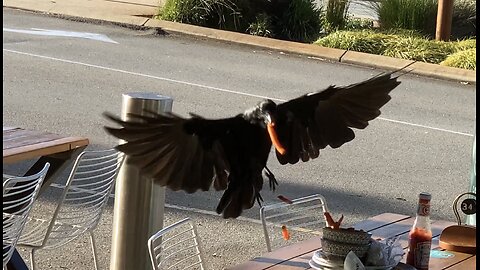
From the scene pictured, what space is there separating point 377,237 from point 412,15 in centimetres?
1172

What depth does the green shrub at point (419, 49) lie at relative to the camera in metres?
14.1

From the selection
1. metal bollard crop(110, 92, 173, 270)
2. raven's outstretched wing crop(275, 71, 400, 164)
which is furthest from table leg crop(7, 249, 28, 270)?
raven's outstretched wing crop(275, 71, 400, 164)

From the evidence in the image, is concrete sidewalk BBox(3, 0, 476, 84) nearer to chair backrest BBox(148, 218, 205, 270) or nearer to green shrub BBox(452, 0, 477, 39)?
green shrub BBox(452, 0, 477, 39)

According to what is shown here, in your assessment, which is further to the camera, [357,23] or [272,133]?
[357,23]

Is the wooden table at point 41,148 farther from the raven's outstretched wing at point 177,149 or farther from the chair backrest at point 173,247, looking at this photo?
the raven's outstretched wing at point 177,149

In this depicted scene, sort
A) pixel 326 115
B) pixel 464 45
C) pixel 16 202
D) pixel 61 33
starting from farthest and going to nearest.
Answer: pixel 464 45, pixel 61 33, pixel 16 202, pixel 326 115

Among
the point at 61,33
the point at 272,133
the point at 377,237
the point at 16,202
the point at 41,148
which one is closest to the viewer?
the point at 272,133

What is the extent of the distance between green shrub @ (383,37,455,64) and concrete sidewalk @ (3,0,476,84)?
0.25 metres

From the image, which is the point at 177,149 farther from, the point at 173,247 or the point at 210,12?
the point at 210,12

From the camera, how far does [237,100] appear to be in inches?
412

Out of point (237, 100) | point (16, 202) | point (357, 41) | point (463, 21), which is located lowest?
point (237, 100)

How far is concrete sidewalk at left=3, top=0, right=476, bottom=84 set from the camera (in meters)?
13.6

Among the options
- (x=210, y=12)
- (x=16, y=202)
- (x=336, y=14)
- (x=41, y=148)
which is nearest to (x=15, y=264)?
(x=16, y=202)

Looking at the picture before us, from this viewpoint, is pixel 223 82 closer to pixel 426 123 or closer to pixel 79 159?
pixel 426 123
